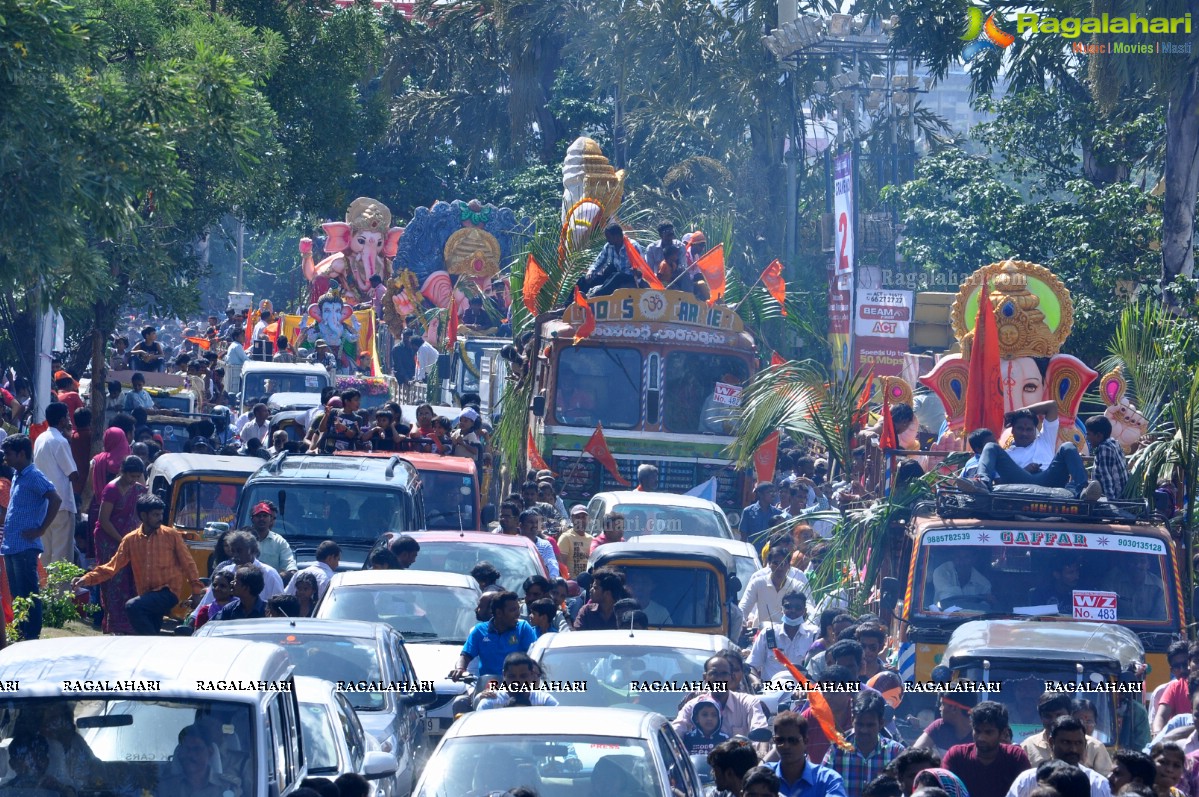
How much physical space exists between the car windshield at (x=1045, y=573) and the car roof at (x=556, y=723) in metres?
4.09

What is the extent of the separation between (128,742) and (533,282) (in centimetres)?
1596

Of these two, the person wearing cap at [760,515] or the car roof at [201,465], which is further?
the person wearing cap at [760,515]

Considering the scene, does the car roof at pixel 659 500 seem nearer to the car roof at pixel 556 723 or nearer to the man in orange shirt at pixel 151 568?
the man in orange shirt at pixel 151 568

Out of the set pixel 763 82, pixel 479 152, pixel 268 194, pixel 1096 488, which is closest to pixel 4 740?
pixel 1096 488

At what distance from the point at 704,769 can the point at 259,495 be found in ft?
20.9

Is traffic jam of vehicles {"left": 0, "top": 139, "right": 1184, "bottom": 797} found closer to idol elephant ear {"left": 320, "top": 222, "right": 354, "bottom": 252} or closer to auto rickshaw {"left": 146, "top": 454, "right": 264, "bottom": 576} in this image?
auto rickshaw {"left": 146, "top": 454, "right": 264, "bottom": 576}

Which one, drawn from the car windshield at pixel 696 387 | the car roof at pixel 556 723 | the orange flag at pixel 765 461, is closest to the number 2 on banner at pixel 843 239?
the car windshield at pixel 696 387

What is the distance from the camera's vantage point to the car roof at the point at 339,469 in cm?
1497

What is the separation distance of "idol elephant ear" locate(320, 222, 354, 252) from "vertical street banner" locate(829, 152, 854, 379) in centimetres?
2436

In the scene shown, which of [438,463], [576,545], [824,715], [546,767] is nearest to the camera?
[546,767]

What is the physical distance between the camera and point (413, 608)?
41.2ft

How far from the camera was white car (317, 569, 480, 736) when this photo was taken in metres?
12.1

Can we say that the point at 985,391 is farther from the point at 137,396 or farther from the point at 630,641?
the point at 137,396

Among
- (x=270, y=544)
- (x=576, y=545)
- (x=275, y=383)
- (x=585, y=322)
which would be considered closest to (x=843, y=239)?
(x=585, y=322)
